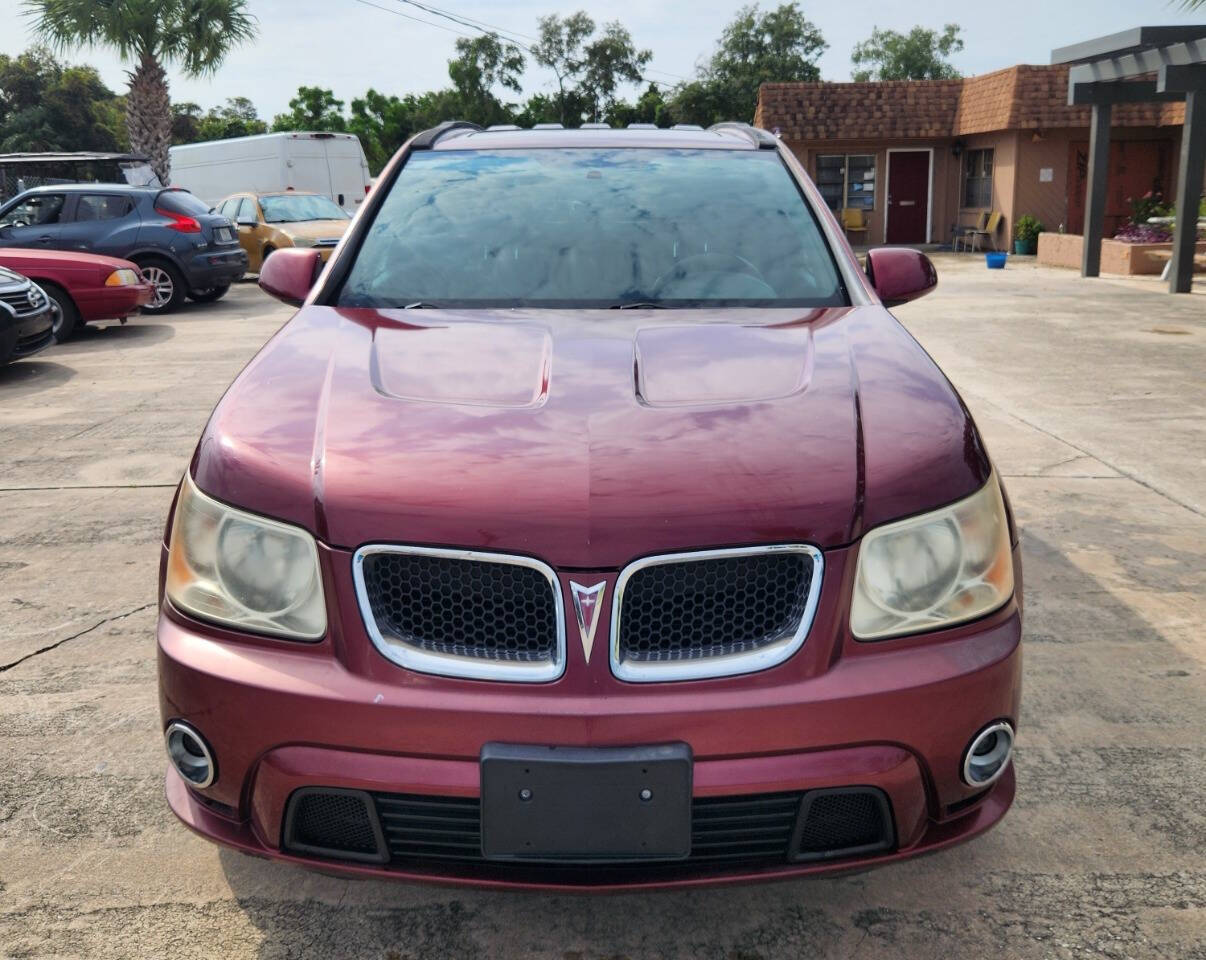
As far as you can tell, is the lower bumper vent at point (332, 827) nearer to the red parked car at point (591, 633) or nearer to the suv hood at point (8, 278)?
the red parked car at point (591, 633)

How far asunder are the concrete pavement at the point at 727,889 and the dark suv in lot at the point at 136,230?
923cm

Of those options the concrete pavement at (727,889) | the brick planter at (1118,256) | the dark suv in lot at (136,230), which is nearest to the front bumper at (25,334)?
the concrete pavement at (727,889)

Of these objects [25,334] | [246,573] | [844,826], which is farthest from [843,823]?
[25,334]

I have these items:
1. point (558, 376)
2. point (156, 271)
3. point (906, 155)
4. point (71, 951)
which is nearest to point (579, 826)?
point (558, 376)

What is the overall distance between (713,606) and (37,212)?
15.2 m

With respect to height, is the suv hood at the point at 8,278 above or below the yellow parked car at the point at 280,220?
below

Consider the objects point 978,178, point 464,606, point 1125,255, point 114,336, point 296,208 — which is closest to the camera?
point 464,606

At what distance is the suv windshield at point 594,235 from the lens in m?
3.15

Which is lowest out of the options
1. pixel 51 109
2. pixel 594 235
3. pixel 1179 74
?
pixel 594 235

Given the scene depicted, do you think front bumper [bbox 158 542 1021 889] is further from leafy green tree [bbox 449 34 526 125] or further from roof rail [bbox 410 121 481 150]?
leafy green tree [bbox 449 34 526 125]

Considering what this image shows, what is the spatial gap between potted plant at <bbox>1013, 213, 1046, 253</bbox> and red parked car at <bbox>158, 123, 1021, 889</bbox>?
81.3 ft

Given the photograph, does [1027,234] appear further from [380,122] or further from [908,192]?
[380,122]

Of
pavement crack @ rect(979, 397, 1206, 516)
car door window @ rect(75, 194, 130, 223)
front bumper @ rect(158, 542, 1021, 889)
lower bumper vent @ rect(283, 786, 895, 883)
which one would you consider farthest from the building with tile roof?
lower bumper vent @ rect(283, 786, 895, 883)

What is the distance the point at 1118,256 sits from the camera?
1955 cm
